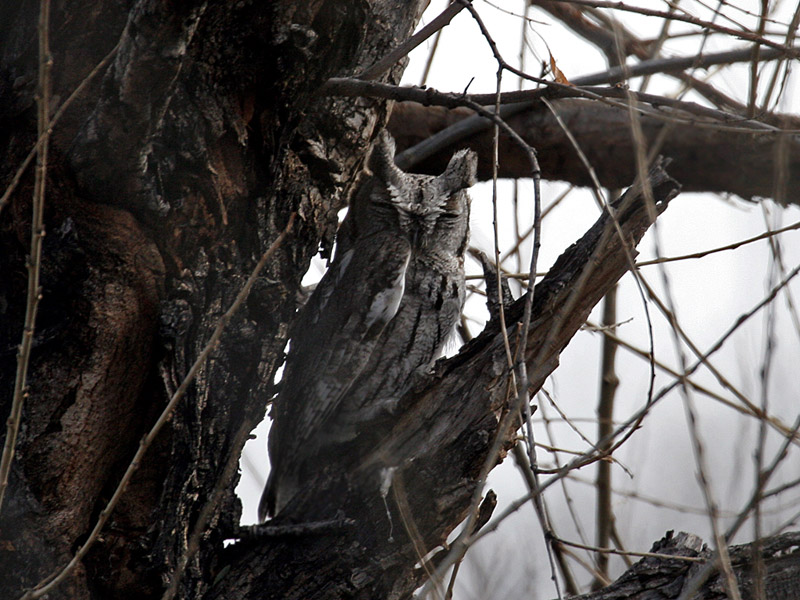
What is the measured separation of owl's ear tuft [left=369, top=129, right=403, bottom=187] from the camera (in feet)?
9.40

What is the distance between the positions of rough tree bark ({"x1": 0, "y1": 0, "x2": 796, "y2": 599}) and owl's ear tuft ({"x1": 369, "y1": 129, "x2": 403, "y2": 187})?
0.75 m

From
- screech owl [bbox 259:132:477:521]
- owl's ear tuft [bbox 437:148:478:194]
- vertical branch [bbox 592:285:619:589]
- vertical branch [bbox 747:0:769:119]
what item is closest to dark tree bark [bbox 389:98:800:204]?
owl's ear tuft [bbox 437:148:478:194]

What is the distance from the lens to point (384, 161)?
2.88 m

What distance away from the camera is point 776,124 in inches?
94.6

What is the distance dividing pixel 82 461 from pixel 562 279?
1.32 meters

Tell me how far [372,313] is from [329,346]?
0.21m

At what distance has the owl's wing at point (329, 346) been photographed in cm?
269

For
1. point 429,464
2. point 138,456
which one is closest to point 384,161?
point 429,464

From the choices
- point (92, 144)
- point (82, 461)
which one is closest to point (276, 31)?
point (92, 144)

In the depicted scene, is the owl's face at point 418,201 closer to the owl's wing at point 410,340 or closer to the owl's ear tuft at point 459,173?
the owl's ear tuft at point 459,173

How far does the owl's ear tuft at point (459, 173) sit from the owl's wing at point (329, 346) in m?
0.31

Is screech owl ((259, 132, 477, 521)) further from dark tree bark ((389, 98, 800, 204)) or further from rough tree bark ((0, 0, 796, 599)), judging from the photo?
rough tree bark ((0, 0, 796, 599))

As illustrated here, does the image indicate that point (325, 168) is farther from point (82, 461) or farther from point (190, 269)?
point (82, 461)

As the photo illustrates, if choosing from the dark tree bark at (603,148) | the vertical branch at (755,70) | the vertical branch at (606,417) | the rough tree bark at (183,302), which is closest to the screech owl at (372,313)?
the dark tree bark at (603,148)
